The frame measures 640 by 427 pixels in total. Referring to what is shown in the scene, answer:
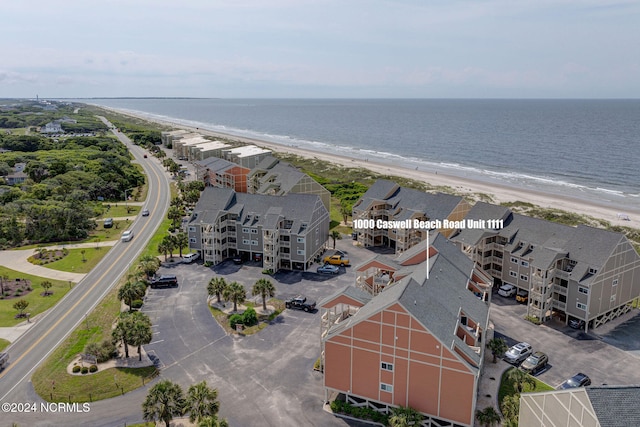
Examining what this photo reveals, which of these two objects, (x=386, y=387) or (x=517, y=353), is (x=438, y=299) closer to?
(x=386, y=387)

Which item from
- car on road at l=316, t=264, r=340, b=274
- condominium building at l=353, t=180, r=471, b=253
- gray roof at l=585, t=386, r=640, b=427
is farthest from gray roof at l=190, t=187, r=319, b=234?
gray roof at l=585, t=386, r=640, b=427

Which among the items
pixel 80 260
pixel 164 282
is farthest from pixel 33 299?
pixel 164 282

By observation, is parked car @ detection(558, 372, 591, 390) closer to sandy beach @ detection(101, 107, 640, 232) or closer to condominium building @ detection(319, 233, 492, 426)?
condominium building @ detection(319, 233, 492, 426)

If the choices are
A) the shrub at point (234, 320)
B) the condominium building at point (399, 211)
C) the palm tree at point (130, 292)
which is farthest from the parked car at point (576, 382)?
the palm tree at point (130, 292)

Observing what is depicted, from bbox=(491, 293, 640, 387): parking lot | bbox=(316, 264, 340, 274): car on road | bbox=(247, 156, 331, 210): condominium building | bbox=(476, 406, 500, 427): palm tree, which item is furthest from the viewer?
bbox=(247, 156, 331, 210): condominium building

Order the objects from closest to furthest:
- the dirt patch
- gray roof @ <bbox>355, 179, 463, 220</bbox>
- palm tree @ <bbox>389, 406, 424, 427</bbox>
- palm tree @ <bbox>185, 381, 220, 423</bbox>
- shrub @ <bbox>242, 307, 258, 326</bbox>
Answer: palm tree @ <bbox>389, 406, 424, 427</bbox> → palm tree @ <bbox>185, 381, 220, 423</bbox> → shrub @ <bbox>242, 307, 258, 326</bbox> → the dirt patch → gray roof @ <bbox>355, 179, 463, 220</bbox>

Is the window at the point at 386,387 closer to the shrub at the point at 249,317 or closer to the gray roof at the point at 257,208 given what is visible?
the shrub at the point at 249,317

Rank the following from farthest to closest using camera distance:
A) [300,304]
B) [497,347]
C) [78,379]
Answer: [300,304] < [497,347] < [78,379]
